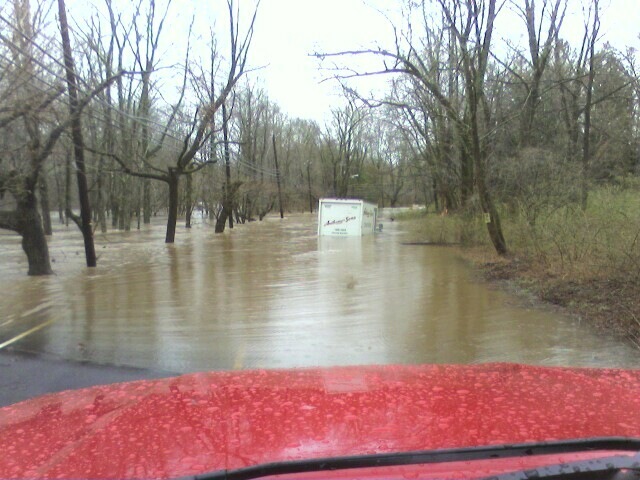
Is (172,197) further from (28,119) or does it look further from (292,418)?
(292,418)

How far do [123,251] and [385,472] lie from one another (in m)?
23.9

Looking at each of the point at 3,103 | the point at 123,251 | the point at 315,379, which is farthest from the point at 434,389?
the point at 123,251

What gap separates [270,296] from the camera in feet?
38.5

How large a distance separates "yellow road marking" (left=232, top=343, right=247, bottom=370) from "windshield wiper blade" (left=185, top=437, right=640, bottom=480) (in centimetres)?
422

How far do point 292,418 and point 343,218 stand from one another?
98.1 feet

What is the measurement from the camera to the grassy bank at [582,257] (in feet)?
29.4

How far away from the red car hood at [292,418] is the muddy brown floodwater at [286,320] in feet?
8.52

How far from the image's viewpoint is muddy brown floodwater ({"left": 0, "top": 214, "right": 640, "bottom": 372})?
23.3ft

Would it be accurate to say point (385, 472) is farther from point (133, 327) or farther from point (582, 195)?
point (582, 195)

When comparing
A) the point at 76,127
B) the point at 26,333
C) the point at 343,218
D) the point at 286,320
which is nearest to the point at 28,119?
the point at 76,127

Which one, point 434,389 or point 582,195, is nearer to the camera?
point 434,389

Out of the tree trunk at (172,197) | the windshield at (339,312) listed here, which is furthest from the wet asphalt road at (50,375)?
the tree trunk at (172,197)

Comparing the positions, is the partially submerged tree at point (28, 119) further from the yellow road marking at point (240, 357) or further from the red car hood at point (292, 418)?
the red car hood at point (292, 418)

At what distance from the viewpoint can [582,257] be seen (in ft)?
38.4
